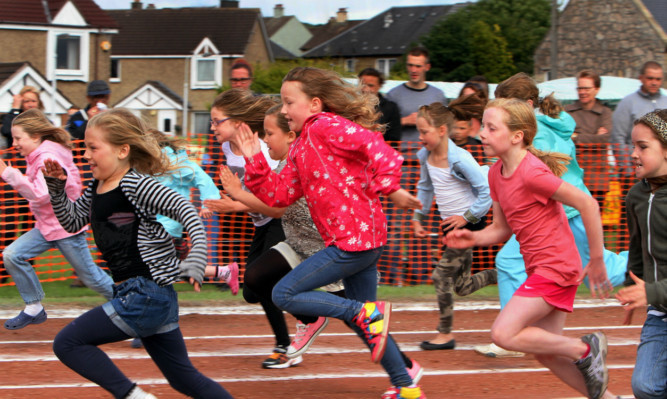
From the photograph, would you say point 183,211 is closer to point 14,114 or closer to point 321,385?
point 321,385

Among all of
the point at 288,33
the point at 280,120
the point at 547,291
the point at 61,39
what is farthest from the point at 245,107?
the point at 288,33

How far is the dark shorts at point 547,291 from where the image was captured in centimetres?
488

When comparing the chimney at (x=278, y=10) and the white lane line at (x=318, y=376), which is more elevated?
the chimney at (x=278, y=10)

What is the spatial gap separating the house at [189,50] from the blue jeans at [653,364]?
51648mm

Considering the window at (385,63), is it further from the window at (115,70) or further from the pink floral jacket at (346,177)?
the pink floral jacket at (346,177)

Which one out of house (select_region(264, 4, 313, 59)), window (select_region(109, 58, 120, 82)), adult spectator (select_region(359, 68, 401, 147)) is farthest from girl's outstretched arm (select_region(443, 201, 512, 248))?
house (select_region(264, 4, 313, 59))

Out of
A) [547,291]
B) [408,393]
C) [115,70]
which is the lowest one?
[408,393]

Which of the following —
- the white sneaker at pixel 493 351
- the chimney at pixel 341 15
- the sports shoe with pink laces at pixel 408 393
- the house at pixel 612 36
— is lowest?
the white sneaker at pixel 493 351

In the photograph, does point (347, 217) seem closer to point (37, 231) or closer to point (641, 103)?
point (37, 231)

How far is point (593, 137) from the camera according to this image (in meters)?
11.1

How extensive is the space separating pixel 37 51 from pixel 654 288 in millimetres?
41257

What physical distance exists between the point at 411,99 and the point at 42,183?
474 centimetres

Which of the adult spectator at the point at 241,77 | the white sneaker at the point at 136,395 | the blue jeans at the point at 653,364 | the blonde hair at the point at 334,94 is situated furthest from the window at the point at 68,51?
the blue jeans at the point at 653,364

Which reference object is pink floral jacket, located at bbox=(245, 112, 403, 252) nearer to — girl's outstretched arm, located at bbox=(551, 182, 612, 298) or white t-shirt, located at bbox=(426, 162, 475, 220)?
girl's outstretched arm, located at bbox=(551, 182, 612, 298)
